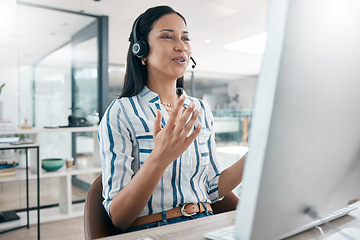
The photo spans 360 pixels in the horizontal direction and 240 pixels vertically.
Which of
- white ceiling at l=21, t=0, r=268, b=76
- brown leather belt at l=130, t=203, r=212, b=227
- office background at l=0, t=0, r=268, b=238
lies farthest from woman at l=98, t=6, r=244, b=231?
white ceiling at l=21, t=0, r=268, b=76

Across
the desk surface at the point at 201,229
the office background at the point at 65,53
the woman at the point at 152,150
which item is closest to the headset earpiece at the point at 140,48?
the woman at the point at 152,150

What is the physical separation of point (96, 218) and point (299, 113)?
0.73 meters

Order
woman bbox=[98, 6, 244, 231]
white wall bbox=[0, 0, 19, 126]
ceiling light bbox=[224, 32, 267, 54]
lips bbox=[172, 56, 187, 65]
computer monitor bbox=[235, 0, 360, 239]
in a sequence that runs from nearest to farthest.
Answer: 1. computer monitor bbox=[235, 0, 360, 239]
2. woman bbox=[98, 6, 244, 231]
3. lips bbox=[172, 56, 187, 65]
4. white wall bbox=[0, 0, 19, 126]
5. ceiling light bbox=[224, 32, 267, 54]

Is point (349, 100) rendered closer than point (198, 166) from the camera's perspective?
Yes

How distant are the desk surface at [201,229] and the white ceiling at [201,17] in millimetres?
3298

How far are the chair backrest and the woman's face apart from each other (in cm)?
43

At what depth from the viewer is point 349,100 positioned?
424 mm

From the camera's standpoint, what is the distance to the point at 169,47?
1.03 m

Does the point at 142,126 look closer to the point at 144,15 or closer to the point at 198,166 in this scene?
the point at 198,166

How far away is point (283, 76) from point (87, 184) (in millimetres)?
3923

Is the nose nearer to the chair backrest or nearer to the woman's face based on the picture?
the woman's face

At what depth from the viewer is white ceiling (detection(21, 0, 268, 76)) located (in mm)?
3688

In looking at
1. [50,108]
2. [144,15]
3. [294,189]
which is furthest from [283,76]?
[50,108]

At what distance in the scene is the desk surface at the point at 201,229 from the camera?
2.10 feet
